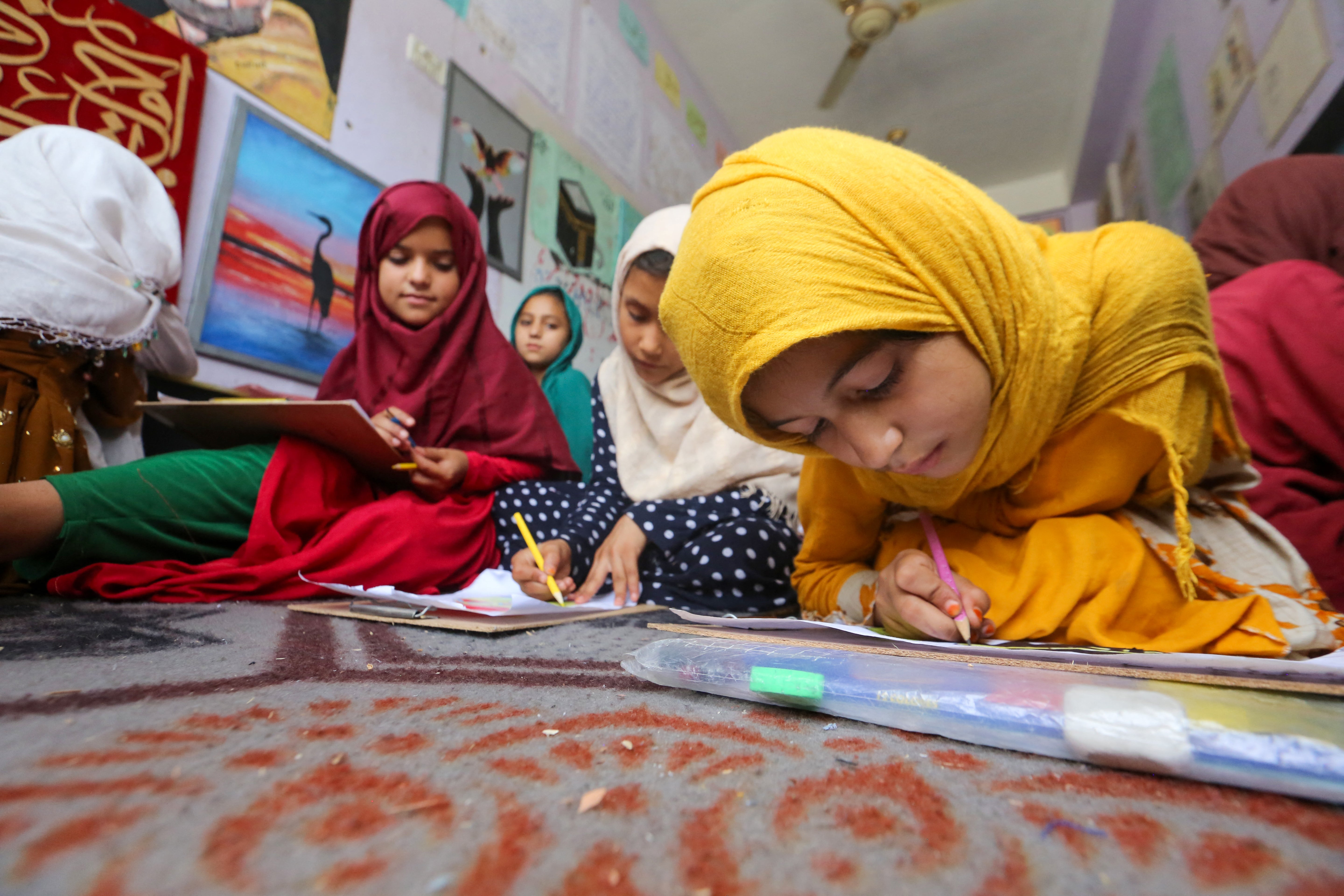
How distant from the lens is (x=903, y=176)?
21.4 inches

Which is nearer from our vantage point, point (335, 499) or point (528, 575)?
point (528, 575)

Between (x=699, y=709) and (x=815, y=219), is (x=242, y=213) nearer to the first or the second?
(x=815, y=219)

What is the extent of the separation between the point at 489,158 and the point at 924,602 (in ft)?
5.97

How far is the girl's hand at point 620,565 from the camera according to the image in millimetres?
922

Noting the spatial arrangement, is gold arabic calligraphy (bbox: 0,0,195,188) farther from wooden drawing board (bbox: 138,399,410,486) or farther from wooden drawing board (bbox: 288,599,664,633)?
wooden drawing board (bbox: 288,599,664,633)

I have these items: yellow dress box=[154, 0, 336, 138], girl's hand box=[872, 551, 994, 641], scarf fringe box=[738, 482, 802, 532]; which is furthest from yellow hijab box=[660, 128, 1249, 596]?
yellow dress box=[154, 0, 336, 138]

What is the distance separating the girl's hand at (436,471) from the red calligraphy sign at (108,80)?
0.66m

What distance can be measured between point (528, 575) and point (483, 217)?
4.43 feet

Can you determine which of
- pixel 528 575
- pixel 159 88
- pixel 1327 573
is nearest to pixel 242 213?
pixel 159 88

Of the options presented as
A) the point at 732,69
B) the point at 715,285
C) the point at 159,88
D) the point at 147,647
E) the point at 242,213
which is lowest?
the point at 147,647

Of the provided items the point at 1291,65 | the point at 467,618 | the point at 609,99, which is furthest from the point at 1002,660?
the point at 609,99

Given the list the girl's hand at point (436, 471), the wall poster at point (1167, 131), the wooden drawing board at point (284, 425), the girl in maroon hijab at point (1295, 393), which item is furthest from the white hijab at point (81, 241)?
the wall poster at point (1167, 131)

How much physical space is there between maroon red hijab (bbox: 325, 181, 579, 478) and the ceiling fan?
6.31 feet

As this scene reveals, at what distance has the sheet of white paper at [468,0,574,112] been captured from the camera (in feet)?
6.35
